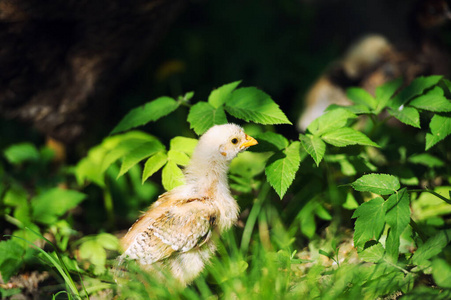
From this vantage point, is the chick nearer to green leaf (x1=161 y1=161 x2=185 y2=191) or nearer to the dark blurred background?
green leaf (x1=161 y1=161 x2=185 y2=191)

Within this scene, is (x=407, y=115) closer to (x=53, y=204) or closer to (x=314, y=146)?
(x=314, y=146)

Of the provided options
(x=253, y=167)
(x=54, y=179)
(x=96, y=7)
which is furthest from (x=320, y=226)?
(x=96, y=7)

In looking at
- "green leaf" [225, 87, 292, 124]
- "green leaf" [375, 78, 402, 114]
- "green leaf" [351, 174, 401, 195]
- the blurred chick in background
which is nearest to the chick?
"green leaf" [225, 87, 292, 124]

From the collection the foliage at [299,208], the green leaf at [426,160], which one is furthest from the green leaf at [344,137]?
the green leaf at [426,160]

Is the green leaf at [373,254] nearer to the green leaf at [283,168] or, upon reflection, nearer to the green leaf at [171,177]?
the green leaf at [283,168]

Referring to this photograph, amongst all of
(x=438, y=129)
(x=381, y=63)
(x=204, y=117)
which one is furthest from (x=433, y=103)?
(x=381, y=63)

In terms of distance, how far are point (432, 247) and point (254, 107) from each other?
1.41 m

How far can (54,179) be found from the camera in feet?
13.4

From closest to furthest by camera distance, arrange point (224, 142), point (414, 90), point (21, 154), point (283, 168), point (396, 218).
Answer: point (396, 218) < point (283, 168) < point (224, 142) < point (414, 90) < point (21, 154)

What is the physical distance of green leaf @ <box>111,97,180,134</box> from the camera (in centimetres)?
319

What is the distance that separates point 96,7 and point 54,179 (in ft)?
5.41

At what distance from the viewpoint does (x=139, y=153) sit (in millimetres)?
3043

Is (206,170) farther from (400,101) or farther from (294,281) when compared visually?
(400,101)

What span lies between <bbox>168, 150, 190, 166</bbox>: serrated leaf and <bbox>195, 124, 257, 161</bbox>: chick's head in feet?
0.42
